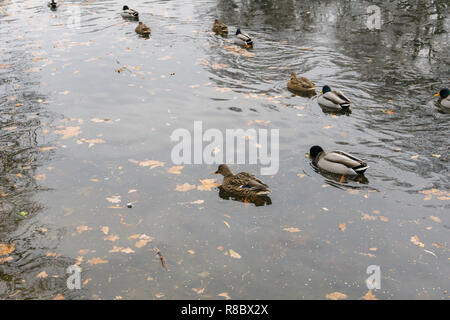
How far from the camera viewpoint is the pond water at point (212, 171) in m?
5.28

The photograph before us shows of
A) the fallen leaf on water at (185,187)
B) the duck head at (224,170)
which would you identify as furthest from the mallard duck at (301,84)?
the fallen leaf on water at (185,187)

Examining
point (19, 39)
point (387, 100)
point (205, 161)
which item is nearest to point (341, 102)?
point (387, 100)

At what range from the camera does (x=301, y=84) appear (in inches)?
424

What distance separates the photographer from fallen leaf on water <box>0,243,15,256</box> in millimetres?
5562

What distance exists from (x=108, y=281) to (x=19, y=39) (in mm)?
13547

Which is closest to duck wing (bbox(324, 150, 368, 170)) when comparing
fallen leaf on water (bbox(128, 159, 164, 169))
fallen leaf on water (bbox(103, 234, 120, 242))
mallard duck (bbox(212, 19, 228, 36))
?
fallen leaf on water (bbox(128, 159, 164, 169))

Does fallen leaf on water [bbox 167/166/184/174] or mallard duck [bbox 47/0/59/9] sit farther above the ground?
mallard duck [bbox 47/0/59/9]

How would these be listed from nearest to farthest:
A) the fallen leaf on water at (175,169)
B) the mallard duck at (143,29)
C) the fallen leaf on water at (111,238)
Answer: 1. the fallen leaf on water at (111,238)
2. the fallen leaf on water at (175,169)
3. the mallard duck at (143,29)

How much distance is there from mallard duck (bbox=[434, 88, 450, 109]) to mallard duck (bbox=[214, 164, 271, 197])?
5688 mm

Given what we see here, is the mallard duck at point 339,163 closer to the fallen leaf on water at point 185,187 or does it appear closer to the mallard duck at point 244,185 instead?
the mallard duck at point 244,185

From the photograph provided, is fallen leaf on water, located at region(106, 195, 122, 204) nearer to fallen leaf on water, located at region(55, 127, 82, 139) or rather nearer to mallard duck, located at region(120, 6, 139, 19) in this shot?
fallen leaf on water, located at region(55, 127, 82, 139)

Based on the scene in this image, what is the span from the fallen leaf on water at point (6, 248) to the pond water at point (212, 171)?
2 centimetres

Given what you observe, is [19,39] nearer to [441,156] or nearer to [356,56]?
[356,56]

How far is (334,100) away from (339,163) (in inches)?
119
